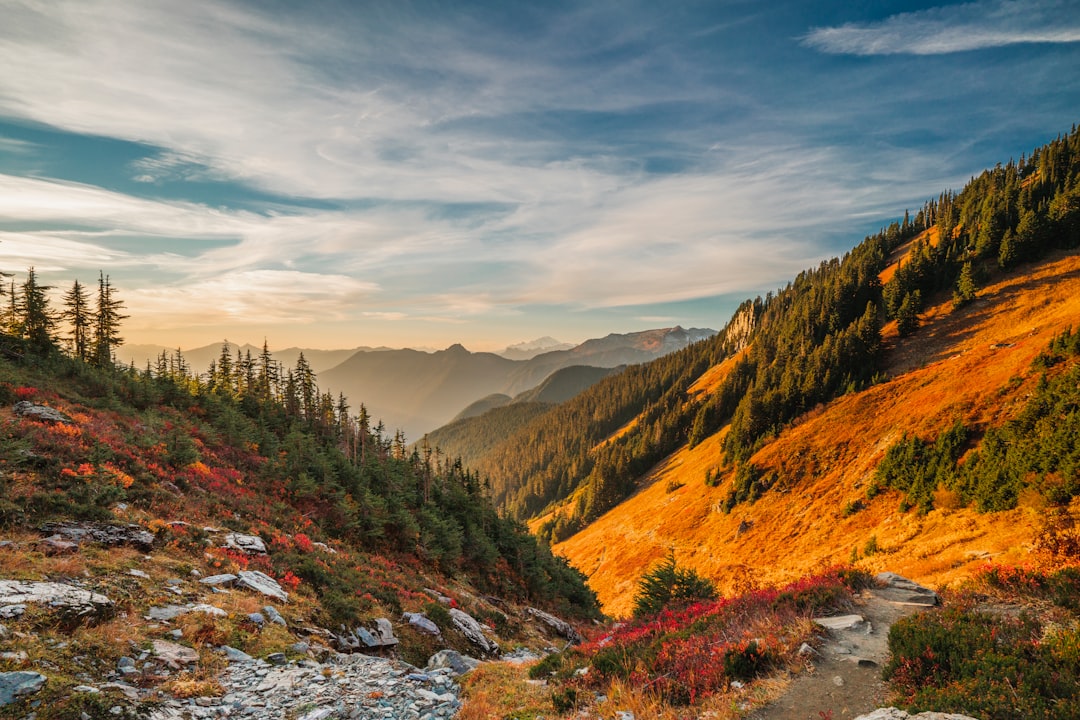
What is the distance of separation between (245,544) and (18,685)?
1109 cm

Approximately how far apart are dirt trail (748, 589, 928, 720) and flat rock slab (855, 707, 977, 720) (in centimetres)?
66

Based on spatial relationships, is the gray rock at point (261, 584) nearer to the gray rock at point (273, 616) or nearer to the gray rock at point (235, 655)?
the gray rock at point (273, 616)

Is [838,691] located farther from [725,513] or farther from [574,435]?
[574,435]

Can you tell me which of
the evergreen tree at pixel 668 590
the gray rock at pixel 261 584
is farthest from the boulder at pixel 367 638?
the evergreen tree at pixel 668 590

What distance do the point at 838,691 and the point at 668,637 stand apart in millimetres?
4597

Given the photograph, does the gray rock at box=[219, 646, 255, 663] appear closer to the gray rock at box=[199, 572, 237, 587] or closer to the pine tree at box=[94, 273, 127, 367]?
the gray rock at box=[199, 572, 237, 587]

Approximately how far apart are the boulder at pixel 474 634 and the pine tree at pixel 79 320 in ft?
175

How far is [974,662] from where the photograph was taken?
7.16 meters

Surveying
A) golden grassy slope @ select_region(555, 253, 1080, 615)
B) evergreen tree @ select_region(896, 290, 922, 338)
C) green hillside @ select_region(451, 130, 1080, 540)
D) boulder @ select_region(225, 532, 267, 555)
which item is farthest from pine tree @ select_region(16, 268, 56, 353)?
evergreen tree @ select_region(896, 290, 922, 338)

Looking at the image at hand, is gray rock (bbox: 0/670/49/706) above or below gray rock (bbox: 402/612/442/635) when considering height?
above

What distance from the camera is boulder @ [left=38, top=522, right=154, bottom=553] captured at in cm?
1210

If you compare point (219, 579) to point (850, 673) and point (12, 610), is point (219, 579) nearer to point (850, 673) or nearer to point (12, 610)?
point (12, 610)

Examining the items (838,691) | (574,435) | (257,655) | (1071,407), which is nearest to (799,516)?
(1071,407)

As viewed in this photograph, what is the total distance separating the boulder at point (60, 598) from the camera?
8602mm
